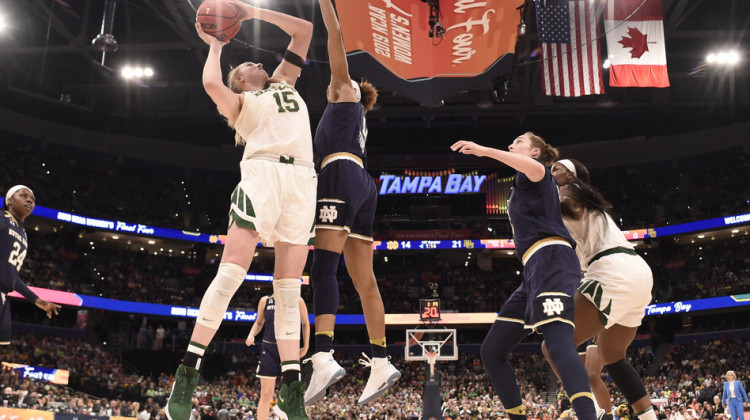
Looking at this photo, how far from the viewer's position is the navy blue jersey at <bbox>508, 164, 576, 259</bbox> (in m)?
4.50

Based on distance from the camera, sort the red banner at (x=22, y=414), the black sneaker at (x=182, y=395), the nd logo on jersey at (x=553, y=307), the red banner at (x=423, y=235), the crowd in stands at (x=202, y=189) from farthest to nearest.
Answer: the red banner at (x=423, y=235)
the crowd in stands at (x=202, y=189)
the red banner at (x=22, y=414)
the nd logo on jersey at (x=553, y=307)
the black sneaker at (x=182, y=395)

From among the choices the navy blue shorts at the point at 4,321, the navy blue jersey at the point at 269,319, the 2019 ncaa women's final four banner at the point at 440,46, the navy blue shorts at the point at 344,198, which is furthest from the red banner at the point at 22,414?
the 2019 ncaa women's final four banner at the point at 440,46

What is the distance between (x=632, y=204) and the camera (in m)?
34.2

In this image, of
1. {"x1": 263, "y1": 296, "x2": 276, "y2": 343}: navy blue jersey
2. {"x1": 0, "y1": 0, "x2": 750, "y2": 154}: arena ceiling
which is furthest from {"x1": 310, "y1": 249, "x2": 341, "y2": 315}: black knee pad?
{"x1": 0, "y1": 0, "x2": 750, "y2": 154}: arena ceiling

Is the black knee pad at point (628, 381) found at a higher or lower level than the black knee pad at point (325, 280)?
lower

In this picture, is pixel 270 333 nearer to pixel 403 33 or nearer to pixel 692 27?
pixel 403 33

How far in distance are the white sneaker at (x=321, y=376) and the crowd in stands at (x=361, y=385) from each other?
13.0m

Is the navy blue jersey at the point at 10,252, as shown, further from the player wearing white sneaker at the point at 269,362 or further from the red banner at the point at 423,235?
the red banner at the point at 423,235

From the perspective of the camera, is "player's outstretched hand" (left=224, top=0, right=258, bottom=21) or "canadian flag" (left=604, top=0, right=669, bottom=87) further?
"canadian flag" (left=604, top=0, right=669, bottom=87)

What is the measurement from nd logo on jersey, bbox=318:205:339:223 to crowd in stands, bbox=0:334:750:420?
13.1 m

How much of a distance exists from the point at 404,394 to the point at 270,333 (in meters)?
17.8

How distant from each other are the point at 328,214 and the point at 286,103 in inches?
35.4

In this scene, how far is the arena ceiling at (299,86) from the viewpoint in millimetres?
23844

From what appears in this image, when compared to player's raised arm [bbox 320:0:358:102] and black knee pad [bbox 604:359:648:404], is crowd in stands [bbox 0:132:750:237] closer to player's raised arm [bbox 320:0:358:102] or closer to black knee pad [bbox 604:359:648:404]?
player's raised arm [bbox 320:0:358:102]
